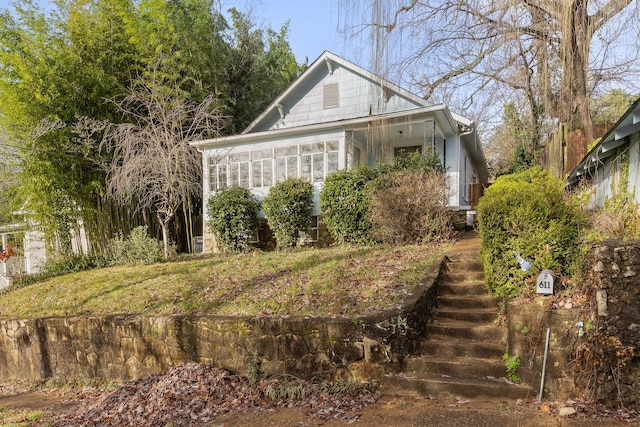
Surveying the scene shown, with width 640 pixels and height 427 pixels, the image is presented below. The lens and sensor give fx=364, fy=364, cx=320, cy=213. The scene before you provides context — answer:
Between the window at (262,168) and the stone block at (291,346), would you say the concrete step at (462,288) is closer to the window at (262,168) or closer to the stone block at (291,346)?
A: the stone block at (291,346)

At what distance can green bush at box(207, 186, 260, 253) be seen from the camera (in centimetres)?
1052

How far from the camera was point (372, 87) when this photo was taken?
13.8ft

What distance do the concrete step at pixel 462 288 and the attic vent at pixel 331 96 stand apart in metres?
9.06

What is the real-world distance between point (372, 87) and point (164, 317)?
13.9 ft

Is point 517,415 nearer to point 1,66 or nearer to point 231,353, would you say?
point 231,353

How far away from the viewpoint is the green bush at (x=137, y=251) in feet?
32.4

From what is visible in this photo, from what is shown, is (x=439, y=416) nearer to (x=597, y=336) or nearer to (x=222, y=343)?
(x=597, y=336)

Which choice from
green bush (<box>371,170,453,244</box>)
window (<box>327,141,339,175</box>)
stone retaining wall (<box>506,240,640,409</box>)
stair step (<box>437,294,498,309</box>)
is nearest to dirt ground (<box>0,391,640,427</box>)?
stone retaining wall (<box>506,240,640,409</box>)

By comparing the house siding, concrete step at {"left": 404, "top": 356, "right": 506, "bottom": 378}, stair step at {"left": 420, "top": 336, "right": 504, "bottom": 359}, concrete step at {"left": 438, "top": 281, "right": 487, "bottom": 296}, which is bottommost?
concrete step at {"left": 404, "top": 356, "right": 506, "bottom": 378}

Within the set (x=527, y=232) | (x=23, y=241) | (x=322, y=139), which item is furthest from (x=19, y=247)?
(x=527, y=232)

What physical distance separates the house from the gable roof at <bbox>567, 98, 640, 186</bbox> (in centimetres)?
371

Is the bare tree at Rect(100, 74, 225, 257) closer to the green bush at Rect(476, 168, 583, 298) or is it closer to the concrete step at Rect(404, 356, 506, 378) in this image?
the concrete step at Rect(404, 356, 506, 378)

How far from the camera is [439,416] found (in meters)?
3.36

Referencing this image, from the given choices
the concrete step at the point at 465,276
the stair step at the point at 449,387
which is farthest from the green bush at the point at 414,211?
the stair step at the point at 449,387
